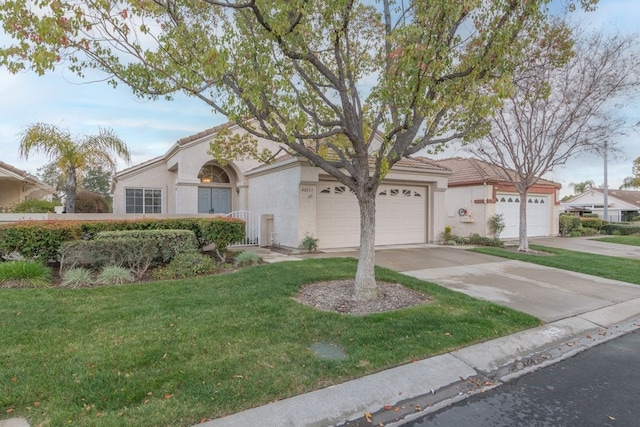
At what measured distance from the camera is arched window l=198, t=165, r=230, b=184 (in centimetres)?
1598

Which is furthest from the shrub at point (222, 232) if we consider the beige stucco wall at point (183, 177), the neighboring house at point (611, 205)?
the neighboring house at point (611, 205)

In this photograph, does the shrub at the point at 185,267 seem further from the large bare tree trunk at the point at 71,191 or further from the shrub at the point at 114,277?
the large bare tree trunk at the point at 71,191

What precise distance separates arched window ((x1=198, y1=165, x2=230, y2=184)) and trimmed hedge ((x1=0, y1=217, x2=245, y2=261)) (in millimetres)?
6592

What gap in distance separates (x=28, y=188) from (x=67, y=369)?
19600mm

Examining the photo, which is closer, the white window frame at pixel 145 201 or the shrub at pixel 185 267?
the shrub at pixel 185 267

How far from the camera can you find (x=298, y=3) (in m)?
4.71

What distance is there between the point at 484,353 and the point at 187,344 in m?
3.64

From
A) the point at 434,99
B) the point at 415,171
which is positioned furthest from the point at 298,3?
the point at 415,171

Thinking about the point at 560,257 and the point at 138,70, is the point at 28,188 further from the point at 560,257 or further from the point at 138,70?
the point at 560,257

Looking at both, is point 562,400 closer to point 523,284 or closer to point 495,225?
point 523,284

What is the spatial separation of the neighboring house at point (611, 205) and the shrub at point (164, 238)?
4811cm

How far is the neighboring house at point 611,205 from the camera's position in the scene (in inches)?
1706

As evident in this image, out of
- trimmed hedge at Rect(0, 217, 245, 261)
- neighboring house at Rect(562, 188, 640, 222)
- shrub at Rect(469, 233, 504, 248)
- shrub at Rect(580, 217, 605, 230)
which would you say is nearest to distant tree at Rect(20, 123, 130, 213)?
trimmed hedge at Rect(0, 217, 245, 261)

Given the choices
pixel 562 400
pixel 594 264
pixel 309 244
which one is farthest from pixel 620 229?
pixel 562 400
